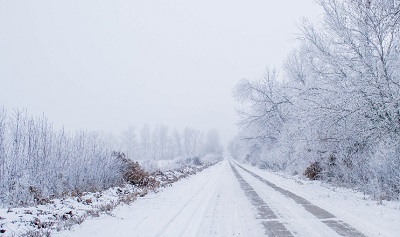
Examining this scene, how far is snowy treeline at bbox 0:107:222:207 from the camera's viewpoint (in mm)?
9359

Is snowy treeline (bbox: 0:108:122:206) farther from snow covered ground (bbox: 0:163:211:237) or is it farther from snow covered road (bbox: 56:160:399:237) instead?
snow covered road (bbox: 56:160:399:237)

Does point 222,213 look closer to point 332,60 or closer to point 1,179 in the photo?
point 1,179

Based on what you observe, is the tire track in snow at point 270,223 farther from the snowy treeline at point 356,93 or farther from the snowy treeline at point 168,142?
the snowy treeline at point 168,142

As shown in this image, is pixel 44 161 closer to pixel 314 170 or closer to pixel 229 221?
pixel 229 221

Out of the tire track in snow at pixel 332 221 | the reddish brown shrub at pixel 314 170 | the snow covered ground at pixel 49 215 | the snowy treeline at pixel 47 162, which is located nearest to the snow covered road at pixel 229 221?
the tire track in snow at pixel 332 221

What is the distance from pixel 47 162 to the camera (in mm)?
10891

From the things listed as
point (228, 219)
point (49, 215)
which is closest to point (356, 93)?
point (228, 219)

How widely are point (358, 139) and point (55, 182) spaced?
1136 cm

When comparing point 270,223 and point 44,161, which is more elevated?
point 44,161

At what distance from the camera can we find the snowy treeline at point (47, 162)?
936cm

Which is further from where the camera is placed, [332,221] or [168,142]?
[168,142]

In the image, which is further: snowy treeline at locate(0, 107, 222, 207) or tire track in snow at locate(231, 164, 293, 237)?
snowy treeline at locate(0, 107, 222, 207)

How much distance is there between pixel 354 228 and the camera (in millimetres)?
6211

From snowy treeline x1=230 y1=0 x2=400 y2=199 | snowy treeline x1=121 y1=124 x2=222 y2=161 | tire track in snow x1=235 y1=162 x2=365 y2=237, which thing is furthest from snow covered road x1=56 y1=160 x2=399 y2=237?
snowy treeline x1=121 y1=124 x2=222 y2=161
